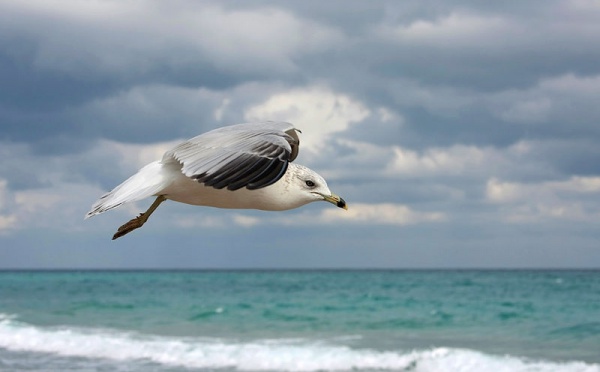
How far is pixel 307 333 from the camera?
57.3ft

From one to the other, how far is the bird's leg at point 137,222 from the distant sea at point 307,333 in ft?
31.7

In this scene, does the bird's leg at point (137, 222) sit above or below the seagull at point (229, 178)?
below

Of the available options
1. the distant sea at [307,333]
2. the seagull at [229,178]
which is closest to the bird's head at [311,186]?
the seagull at [229,178]

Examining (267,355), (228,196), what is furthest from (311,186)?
(267,355)

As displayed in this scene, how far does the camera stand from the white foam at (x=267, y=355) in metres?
12.9

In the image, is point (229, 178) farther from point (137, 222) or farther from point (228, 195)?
point (137, 222)

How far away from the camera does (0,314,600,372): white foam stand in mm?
12883

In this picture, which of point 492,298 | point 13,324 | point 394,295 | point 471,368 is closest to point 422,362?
point 471,368

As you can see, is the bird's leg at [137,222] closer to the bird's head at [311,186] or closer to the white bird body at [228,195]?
the white bird body at [228,195]

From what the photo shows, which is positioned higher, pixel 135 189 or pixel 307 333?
pixel 135 189

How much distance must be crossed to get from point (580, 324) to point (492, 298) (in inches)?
342

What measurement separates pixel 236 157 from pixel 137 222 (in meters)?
0.90

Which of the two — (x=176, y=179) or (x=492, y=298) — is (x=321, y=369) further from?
(x=492, y=298)

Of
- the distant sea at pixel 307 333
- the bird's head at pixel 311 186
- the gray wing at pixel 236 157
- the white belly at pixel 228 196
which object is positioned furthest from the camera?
the distant sea at pixel 307 333
